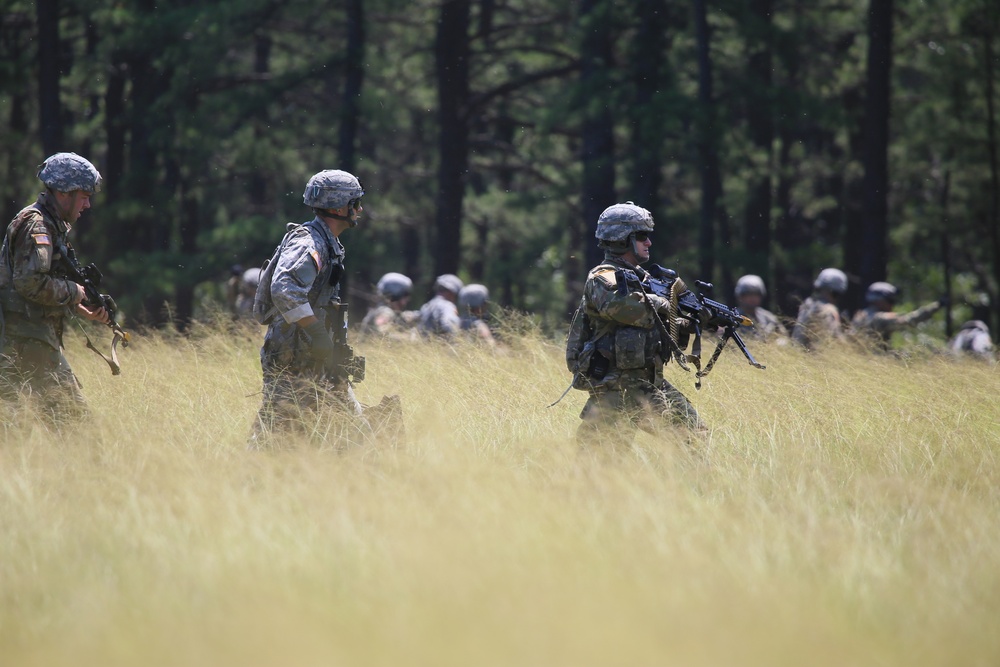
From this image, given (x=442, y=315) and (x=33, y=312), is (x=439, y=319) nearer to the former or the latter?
(x=442, y=315)

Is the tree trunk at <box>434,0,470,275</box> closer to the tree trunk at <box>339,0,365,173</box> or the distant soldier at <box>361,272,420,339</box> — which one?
the tree trunk at <box>339,0,365,173</box>

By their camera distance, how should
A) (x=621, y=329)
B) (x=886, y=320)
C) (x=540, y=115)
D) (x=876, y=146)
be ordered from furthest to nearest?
(x=540, y=115)
(x=876, y=146)
(x=886, y=320)
(x=621, y=329)

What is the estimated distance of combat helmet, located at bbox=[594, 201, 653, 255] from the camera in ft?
19.5

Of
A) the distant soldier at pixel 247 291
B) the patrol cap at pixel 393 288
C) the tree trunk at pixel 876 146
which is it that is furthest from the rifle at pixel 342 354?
the tree trunk at pixel 876 146

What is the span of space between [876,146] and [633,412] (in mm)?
13457

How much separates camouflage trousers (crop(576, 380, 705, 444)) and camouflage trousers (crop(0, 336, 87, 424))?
8.54ft

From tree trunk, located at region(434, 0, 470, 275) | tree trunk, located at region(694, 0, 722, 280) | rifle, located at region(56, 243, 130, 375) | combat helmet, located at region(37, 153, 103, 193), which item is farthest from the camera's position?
tree trunk, located at region(434, 0, 470, 275)

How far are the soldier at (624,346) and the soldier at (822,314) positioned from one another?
504 centimetres

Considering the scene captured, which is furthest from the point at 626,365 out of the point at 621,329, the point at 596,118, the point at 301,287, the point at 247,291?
the point at 596,118

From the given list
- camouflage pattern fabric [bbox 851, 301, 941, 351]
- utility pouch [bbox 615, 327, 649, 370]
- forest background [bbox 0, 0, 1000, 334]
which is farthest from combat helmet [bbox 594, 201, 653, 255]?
forest background [bbox 0, 0, 1000, 334]

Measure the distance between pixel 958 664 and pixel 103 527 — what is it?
320cm

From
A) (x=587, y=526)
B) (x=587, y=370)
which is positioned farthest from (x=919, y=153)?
(x=587, y=526)

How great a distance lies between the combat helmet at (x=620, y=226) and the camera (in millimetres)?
5930

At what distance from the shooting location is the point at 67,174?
5.93 metres
